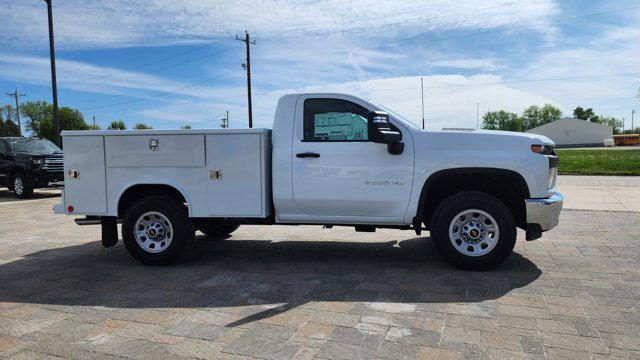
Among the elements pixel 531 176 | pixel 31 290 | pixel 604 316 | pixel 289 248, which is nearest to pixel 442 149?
pixel 531 176

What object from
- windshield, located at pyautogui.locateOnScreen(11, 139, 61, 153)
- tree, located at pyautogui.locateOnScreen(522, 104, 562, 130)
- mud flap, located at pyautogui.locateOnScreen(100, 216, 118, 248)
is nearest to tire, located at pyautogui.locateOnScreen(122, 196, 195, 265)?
mud flap, located at pyautogui.locateOnScreen(100, 216, 118, 248)

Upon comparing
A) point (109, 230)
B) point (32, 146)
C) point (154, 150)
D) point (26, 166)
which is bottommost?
point (109, 230)

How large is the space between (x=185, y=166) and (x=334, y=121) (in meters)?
1.87

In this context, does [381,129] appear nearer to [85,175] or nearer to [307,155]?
[307,155]

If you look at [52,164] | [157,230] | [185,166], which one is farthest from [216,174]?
[52,164]

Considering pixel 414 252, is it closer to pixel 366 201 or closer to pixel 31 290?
pixel 366 201

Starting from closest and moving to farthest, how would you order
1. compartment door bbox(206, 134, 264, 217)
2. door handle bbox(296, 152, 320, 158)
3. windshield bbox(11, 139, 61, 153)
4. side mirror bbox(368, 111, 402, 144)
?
side mirror bbox(368, 111, 402, 144), door handle bbox(296, 152, 320, 158), compartment door bbox(206, 134, 264, 217), windshield bbox(11, 139, 61, 153)

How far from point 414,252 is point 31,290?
456 cm

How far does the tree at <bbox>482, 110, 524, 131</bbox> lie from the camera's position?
463ft

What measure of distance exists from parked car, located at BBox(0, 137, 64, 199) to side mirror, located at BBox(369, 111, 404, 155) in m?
12.5

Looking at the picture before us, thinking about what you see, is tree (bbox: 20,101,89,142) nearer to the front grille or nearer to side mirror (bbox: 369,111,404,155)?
the front grille

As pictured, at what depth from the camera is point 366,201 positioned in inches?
210

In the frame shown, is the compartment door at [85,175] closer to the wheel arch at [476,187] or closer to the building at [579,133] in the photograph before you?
the wheel arch at [476,187]

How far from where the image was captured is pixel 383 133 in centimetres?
504
